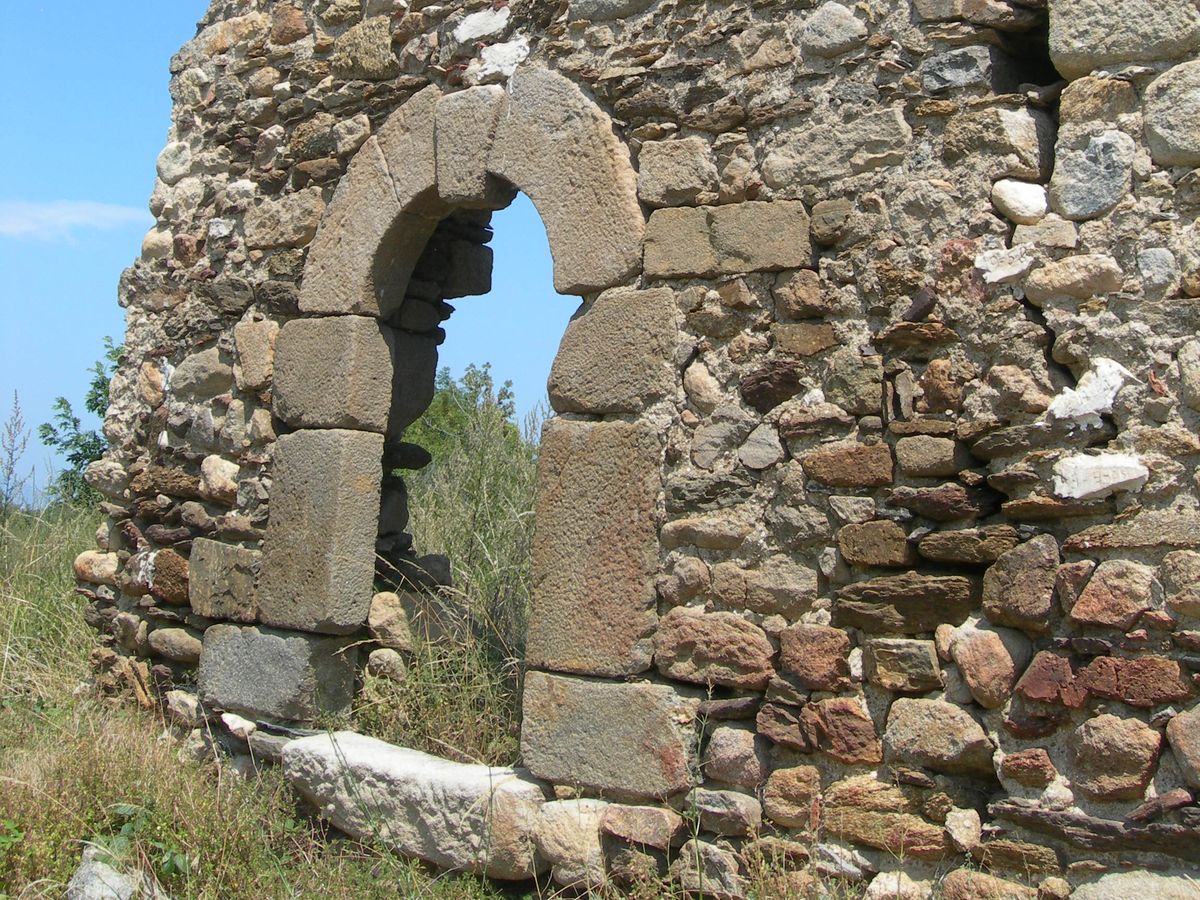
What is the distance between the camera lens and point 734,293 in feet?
11.1

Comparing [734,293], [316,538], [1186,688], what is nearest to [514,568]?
[316,538]

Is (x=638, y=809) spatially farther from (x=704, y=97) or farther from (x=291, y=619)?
(x=704, y=97)

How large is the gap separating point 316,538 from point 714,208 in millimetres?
1857

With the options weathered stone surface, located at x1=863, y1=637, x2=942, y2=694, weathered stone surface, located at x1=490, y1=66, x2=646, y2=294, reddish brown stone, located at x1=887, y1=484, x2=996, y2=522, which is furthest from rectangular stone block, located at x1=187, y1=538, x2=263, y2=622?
reddish brown stone, located at x1=887, y1=484, x2=996, y2=522

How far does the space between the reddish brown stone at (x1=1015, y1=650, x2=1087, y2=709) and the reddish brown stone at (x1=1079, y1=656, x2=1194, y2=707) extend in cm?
2

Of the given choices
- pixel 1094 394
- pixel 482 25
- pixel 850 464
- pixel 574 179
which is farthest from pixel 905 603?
pixel 482 25

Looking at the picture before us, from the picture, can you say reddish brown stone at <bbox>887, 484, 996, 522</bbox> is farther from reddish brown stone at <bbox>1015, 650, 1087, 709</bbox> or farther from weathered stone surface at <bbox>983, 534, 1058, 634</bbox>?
reddish brown stone at <bbox>1015, 650, 1087, 709</bbox>

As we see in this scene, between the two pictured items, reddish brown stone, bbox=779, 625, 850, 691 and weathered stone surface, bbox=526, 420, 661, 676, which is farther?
weathered stone surface, bbox=526, 420, 661, 676

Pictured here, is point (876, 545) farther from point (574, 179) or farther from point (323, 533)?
point (323, 533)

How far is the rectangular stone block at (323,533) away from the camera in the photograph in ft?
13.9

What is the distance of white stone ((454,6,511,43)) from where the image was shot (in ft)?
13.2

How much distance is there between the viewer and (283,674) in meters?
4.32

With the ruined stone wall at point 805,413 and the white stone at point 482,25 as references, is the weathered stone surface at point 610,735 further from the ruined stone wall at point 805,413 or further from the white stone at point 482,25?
the white stone at point 482,25

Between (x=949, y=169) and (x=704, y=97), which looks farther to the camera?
(x=704, y=97)
